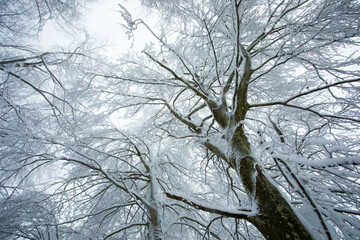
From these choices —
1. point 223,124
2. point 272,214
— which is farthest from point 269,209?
point 223,124

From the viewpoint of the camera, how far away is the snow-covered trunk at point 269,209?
1235 mm

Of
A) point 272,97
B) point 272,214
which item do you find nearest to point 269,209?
point 272,214

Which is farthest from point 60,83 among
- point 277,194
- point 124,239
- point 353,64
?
point 353,64

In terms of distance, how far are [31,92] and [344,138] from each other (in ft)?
17.1

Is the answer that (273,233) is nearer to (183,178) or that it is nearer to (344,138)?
(344,138)

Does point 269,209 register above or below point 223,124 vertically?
below

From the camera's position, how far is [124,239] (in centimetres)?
305

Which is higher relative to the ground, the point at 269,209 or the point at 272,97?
the point at 272,97

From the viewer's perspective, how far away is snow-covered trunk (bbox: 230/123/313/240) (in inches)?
48.6

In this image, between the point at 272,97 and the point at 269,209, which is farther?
the point at 272,97

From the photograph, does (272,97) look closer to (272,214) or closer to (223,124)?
(223,124)

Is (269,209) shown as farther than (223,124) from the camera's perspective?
No

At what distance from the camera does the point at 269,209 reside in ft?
4.56

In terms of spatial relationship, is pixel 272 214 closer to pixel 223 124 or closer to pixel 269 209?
pixel 269 209
